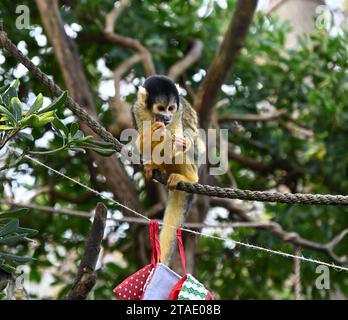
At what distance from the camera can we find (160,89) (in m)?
2.90

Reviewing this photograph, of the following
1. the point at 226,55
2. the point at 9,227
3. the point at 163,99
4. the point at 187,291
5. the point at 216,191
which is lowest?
the point at 187,291

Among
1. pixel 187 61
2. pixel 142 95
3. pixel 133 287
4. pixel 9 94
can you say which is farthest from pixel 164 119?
pixel 187 61

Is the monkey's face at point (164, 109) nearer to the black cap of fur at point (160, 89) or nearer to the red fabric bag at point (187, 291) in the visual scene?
the black cap of fur at point (160, 89)

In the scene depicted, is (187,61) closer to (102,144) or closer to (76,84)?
(76,84)

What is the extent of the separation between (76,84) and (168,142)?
1.09 m

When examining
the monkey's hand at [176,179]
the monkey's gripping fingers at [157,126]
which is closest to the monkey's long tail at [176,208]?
the monkey's hand at [176,179]

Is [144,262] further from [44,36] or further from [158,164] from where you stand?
[44,36]

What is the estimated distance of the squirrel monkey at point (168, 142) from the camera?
280 cm

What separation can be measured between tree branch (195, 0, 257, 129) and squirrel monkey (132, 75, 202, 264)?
0.55m

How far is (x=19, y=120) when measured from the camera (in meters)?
1.84

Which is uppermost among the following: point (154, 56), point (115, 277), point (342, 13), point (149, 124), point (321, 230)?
point (342, 13)

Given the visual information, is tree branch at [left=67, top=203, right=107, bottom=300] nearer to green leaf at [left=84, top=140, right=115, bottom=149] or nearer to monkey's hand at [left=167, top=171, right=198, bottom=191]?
green leaf at [left=84, top=140, right=115, bottom=149]

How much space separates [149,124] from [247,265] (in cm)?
182

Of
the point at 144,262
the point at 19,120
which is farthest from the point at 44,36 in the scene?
the point at 19,120
